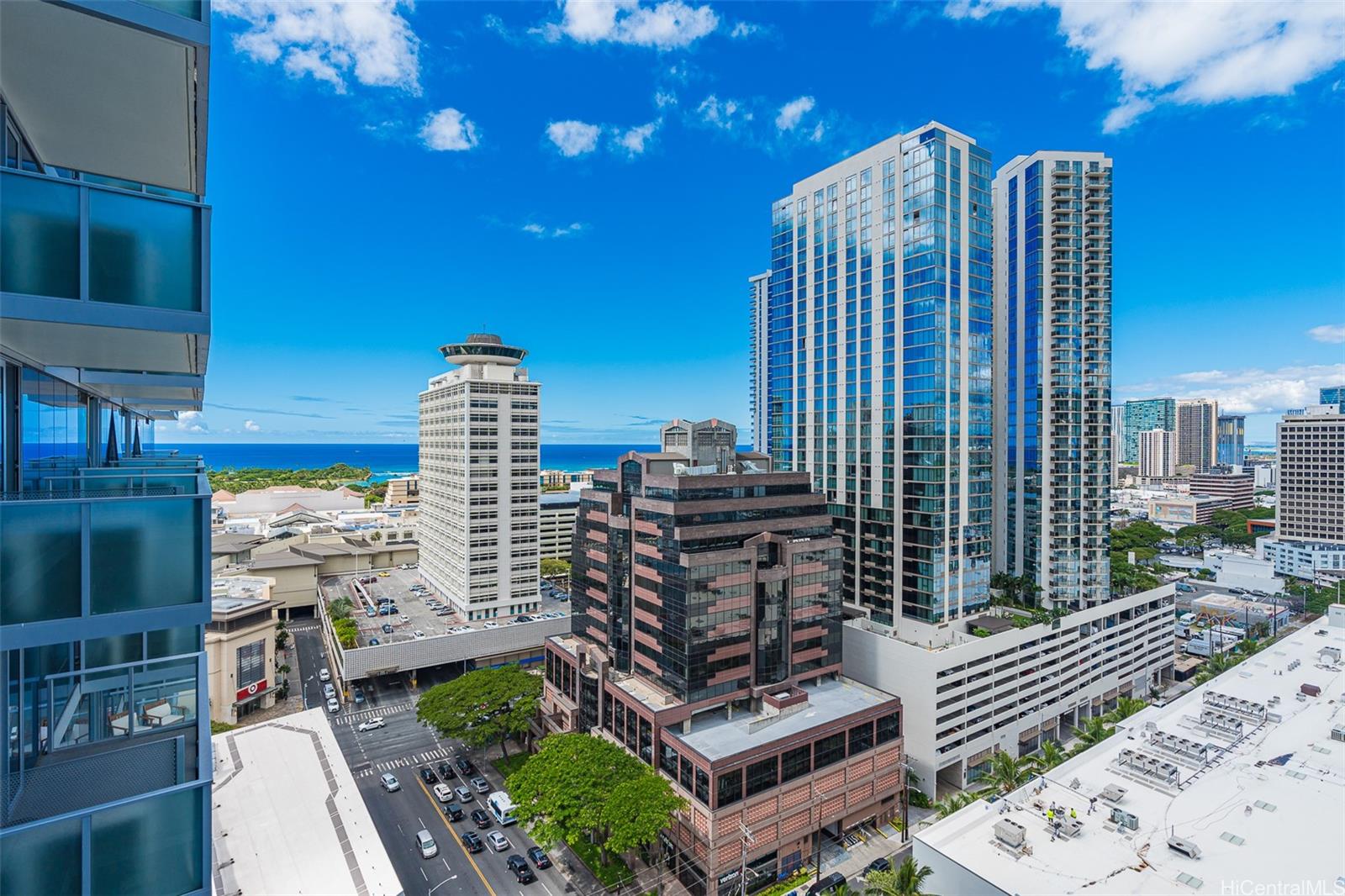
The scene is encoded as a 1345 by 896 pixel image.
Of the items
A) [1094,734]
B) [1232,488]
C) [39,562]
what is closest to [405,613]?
[1094,734]

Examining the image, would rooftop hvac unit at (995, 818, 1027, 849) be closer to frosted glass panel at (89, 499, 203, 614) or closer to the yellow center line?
the yellow center line

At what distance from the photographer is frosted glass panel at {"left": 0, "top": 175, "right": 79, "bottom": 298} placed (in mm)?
5762

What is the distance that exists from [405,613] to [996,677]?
171 feet

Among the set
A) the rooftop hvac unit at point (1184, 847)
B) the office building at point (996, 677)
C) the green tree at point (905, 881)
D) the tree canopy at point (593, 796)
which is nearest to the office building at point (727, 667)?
the tree canopy at point (593, 796)

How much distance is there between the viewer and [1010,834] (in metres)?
22.4

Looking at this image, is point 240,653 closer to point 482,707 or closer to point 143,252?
point 482,707

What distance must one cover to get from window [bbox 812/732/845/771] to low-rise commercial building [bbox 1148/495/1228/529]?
128456 mm

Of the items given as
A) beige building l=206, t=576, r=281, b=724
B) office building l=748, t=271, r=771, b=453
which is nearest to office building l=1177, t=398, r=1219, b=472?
office building l=748, t=271, r=771, b=453

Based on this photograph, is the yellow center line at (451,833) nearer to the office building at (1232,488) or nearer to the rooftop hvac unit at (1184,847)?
the rooftop hvac unit at (1184,847)

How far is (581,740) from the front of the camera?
3369 cm

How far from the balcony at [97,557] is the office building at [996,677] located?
3951 centimetres

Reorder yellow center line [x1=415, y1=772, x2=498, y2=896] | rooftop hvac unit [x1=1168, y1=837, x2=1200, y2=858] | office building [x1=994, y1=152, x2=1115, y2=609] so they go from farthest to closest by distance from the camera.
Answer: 1. office building [x1=994, y1=152, x2=1115, y2=609]
2. yellow center line [x1=415, y1=772, x2=498, y2=896]
3. rooftop hvac unit [x1=1168, y1=837, x2=1200, y2=858]

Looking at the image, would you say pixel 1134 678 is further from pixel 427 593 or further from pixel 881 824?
pixel 427 593

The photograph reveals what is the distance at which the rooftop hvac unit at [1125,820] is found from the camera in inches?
898
